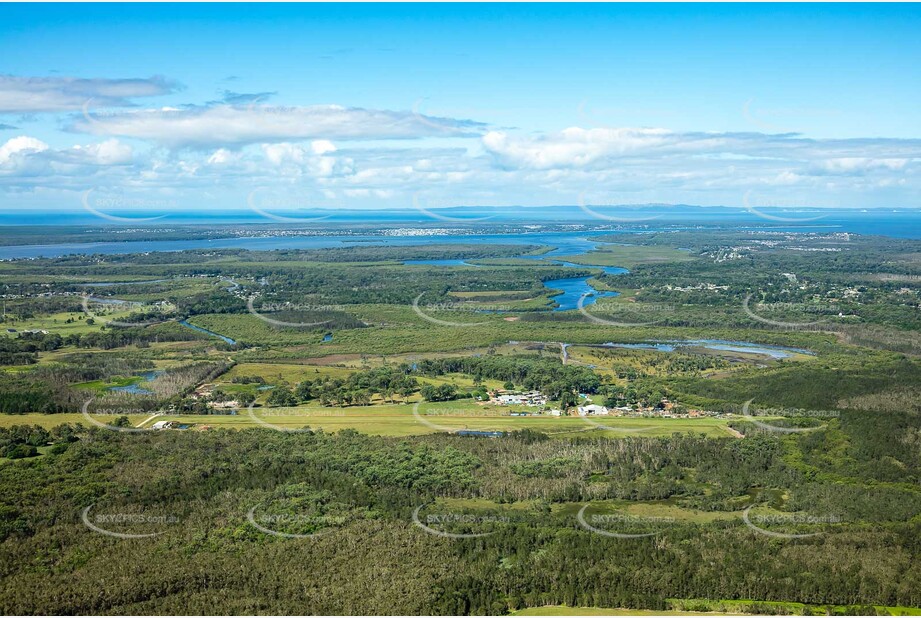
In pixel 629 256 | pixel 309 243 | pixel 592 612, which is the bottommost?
pixel 592 612

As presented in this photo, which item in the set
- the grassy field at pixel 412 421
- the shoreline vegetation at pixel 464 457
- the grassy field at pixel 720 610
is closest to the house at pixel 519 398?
the shoreline vegetation at pixel 464 457

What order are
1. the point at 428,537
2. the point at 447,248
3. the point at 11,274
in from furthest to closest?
the point at 447,248, the point at 11,274, the point at 428,537

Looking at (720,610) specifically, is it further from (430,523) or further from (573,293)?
(573,293)

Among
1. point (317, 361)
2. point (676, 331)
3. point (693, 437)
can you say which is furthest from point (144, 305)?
point (693, 437)

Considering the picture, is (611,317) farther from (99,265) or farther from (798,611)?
(99,265)

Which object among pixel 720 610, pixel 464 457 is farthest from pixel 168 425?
pixel 720 610

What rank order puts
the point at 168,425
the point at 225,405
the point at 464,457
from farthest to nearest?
1. the point at 225,405
2. the point at 168,425
3. the point at 464,457

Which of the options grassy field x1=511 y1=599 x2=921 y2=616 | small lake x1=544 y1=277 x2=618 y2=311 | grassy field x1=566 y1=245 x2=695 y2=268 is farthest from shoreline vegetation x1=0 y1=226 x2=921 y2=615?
grassy field x1=566 y1=245 x2=695 y2=268

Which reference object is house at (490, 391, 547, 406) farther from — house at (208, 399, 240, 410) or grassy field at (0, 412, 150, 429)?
grassy field at (0, 412, 150, 429)
